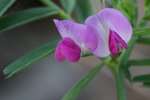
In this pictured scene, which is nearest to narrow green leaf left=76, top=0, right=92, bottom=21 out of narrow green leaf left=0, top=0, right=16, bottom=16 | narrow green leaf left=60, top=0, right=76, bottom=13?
narrow green leaf left=60, top=0, right=76, bottom=13

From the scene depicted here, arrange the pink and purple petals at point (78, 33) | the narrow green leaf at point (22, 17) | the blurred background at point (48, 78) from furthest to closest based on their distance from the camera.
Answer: the blurred background at point (48, 78)
the narrow green leaf at point (22, 17)
the pink and purple petals at point (78, 33)

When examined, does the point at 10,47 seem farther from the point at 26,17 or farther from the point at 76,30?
A: the point at 76,30

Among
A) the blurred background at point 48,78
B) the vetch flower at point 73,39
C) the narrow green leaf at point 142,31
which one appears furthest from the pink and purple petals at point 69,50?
the blurred background at point 48,78

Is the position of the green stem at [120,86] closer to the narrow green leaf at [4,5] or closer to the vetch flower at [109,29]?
the vetch flower at [109,29]

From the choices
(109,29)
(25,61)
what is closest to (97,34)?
(109,29)

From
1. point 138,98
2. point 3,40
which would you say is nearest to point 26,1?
point 3,40

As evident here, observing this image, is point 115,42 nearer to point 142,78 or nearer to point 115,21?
point 115,21
